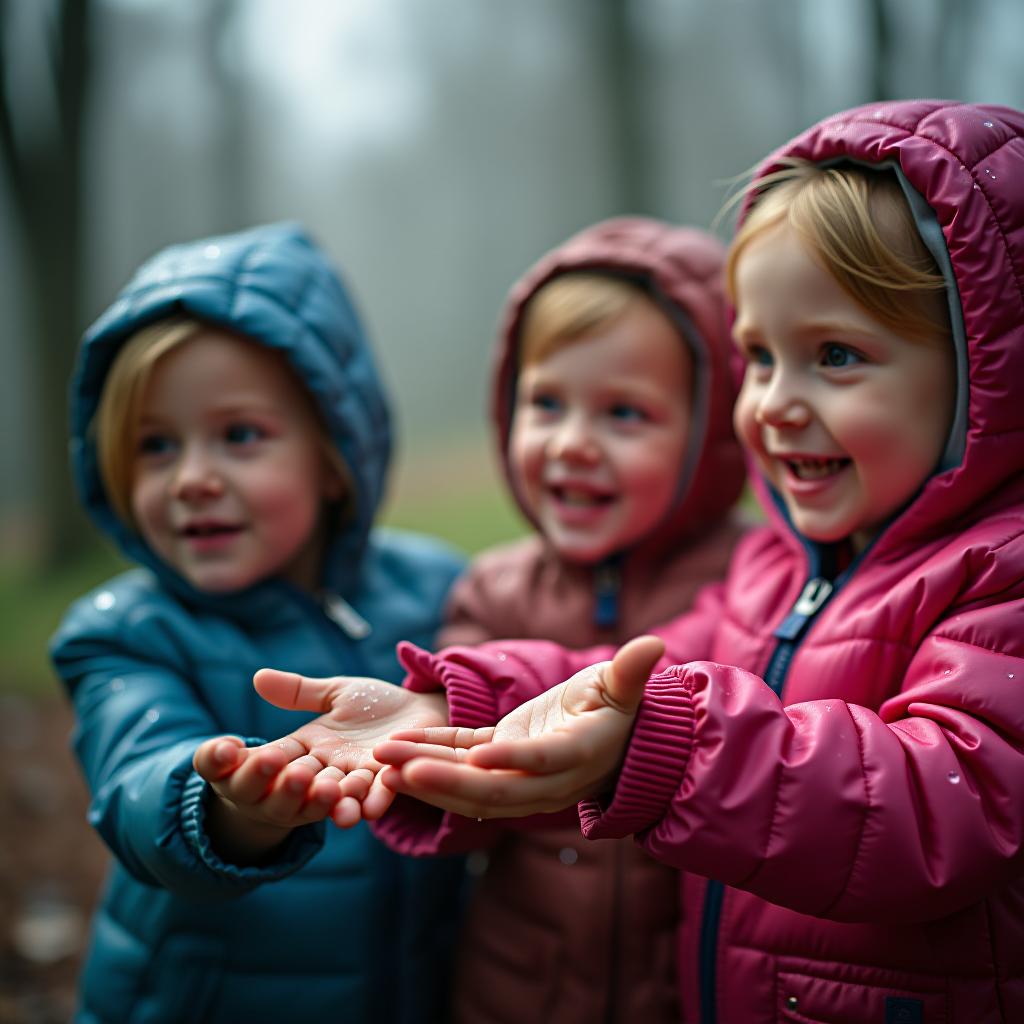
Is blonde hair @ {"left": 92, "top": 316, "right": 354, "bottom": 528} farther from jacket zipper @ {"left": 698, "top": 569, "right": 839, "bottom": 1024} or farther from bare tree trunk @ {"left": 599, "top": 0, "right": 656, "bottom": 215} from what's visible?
bare tree trunk @ {"left": 599, "top": 0, "right": 656, "bottom": 215}

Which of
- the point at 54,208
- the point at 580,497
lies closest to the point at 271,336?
the point at 580,497

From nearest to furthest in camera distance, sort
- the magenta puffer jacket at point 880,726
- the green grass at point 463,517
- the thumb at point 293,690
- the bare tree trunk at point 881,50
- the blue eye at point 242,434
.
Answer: the magenta puffer jacket at point 880,726
the thumb at point 293,690
the blue eye at point 242,434
the bare tree trunk at point 881,50
the green grass at point 463,517

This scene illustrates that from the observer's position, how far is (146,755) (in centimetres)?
174

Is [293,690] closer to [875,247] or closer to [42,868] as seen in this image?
[875,247]

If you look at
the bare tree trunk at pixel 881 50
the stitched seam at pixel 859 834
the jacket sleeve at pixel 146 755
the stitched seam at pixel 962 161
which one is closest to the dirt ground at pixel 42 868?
the jacket sleeve at pixel 146 755

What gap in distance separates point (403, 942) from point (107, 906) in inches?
25.3

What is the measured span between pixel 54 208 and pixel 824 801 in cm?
624

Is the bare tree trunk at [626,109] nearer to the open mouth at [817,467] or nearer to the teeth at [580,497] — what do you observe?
the teeth at [580,497]

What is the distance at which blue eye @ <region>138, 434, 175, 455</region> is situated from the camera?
2080mm

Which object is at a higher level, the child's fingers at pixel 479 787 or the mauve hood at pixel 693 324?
the mauve hood at pixel 693 324

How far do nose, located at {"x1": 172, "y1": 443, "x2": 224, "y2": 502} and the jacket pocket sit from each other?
1.39 meters

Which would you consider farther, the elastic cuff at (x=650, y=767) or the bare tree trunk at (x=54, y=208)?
the bare tree trunk at (x=54, y=208)

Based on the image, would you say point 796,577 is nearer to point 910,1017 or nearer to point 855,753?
point 855,753

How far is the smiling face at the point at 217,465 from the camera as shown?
6.60 feet
